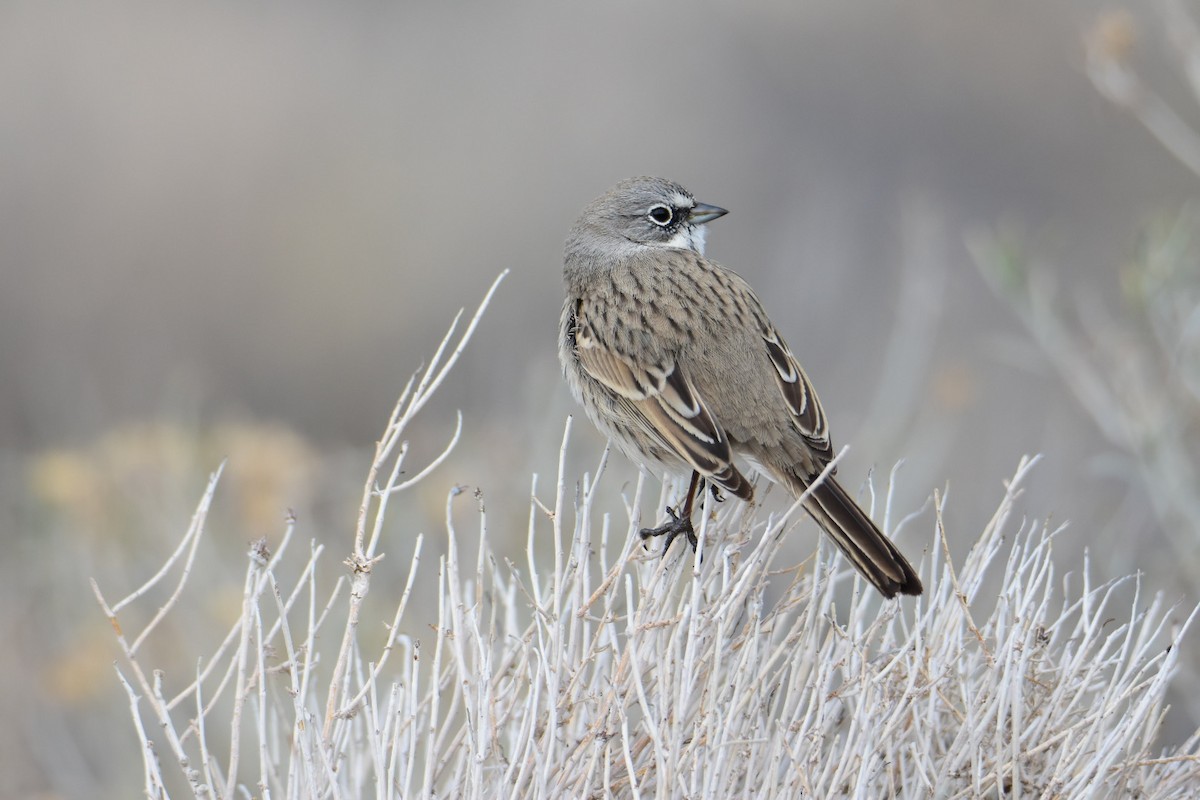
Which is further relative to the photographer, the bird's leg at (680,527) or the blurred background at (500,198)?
the blurred background at (500,198)

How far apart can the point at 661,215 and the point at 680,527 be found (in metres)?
1.55

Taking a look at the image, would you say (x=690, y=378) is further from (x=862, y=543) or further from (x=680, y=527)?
(x=862, y=543)

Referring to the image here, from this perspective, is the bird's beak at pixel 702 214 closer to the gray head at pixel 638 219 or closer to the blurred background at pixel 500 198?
the gray head at pixel 638 219

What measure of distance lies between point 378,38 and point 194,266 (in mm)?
3311

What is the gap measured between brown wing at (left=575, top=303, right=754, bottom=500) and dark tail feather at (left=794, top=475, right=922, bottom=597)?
0.26 metres

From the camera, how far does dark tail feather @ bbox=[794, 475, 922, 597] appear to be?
3361 mm

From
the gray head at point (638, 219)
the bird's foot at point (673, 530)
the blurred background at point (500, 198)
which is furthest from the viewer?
the blurred background at point (500, 198)

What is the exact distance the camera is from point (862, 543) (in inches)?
134

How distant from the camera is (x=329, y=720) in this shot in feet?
9.66

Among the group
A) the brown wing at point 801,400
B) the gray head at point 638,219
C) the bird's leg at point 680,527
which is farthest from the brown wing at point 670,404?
the gray head at point 638,219

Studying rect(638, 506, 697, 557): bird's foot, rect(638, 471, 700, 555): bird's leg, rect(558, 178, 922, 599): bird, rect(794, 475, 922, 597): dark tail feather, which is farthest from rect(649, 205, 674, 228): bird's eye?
rect(794, 475, 922, 597): dark tail feather

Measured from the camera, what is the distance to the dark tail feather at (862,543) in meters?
3.36

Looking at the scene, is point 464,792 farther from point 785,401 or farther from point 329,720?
point 785,401

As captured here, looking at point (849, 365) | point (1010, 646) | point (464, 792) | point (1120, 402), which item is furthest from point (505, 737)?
point (849, 365)
